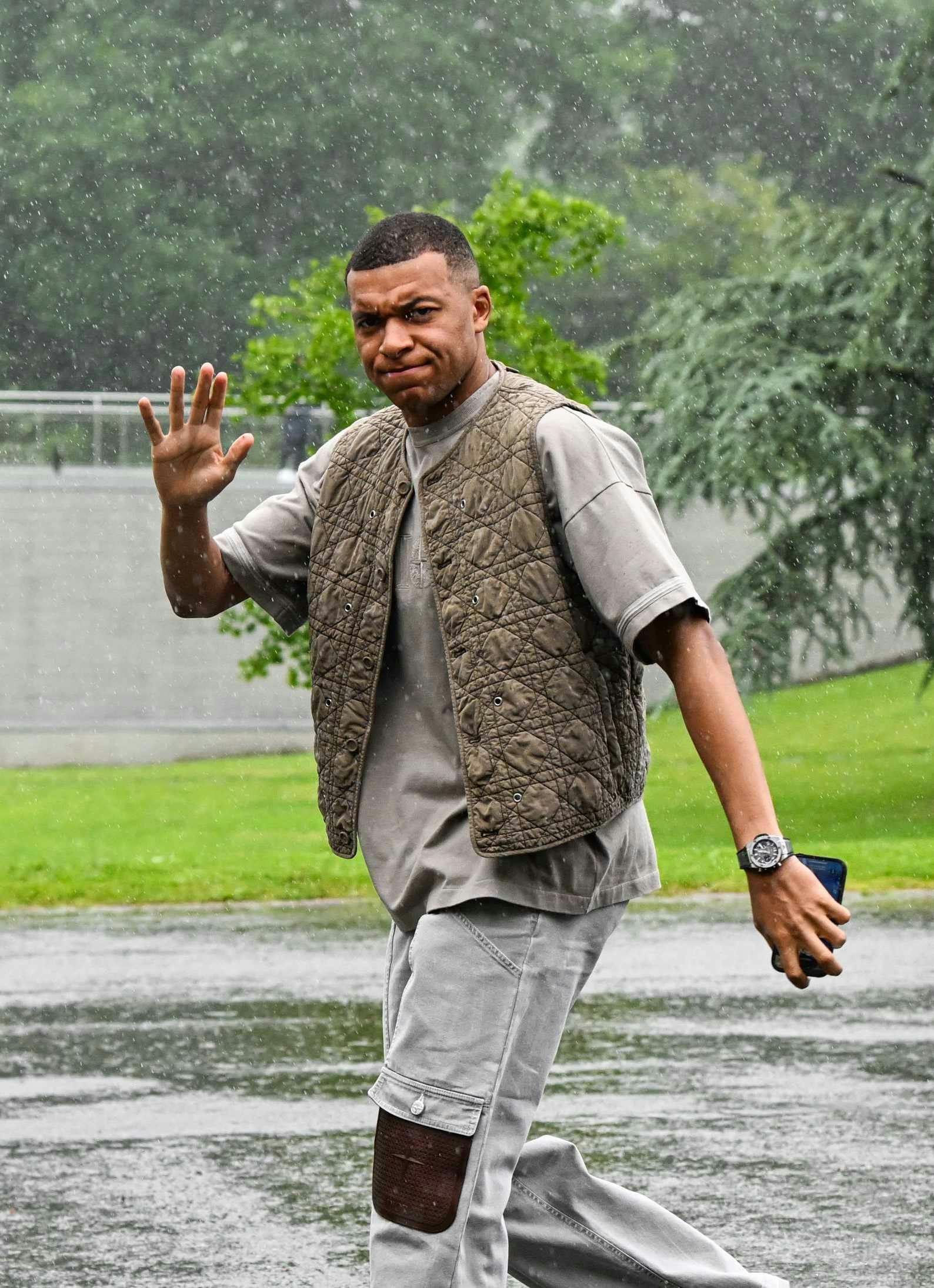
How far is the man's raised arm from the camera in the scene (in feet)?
11.4

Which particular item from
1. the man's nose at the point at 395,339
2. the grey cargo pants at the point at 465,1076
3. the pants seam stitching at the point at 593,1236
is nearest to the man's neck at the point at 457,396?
the man's nose at the point at 395,339

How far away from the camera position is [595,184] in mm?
61062

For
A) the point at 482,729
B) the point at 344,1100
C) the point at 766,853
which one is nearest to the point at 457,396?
the point at 482,729

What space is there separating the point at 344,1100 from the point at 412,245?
141 inches

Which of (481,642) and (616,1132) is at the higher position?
(481,642)

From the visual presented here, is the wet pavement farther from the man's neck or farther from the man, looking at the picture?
the man's neck

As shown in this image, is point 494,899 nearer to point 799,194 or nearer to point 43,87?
point 43,87

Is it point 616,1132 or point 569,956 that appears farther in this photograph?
point 616,1132

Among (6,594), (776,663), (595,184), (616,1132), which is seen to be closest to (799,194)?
(595,184)

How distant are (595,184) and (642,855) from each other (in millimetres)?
59290

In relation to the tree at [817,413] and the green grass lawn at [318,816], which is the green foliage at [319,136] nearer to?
the green grass lawn at [318,816]

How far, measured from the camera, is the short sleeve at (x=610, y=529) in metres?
3.04

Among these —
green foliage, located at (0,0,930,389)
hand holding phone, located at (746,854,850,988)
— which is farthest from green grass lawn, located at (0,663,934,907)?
green foliage, located at (0,0,930,389)

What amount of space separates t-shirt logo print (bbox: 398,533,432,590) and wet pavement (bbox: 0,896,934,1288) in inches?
70.4
